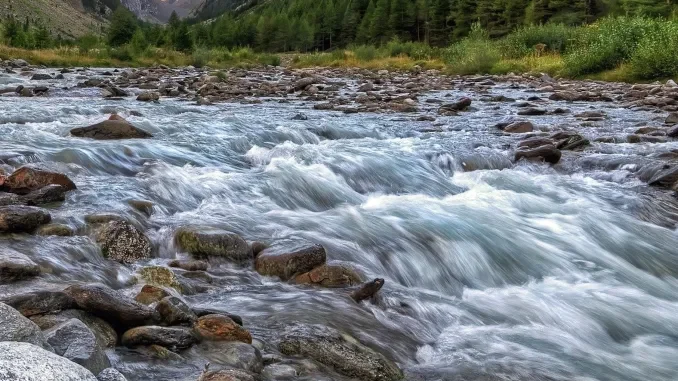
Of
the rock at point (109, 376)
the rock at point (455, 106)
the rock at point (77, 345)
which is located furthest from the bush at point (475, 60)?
the rock at point (109, 376)

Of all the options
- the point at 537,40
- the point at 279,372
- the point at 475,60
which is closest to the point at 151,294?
the point at 279,372

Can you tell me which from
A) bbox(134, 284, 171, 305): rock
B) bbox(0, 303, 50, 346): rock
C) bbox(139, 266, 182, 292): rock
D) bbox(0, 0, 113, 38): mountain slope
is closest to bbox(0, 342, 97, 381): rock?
bbox(0, 303, 50, 346): rock

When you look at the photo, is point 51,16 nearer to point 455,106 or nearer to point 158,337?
point 455,106

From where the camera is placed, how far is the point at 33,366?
2.16 m

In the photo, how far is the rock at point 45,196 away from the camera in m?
5.95

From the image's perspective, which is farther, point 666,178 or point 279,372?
point 666,178

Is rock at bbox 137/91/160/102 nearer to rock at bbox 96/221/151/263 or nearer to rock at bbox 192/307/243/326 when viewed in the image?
rock at bbox 96/221/151/263

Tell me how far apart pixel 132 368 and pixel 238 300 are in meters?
1.39

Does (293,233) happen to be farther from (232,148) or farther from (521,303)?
(232,148)

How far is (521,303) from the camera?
17.9 ft

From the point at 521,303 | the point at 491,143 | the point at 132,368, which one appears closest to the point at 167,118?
the point at 491,143

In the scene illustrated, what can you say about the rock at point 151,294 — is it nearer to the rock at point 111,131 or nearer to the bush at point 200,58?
the rock at point 111,131

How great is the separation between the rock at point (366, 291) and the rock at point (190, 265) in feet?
4.11

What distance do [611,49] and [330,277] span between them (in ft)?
74.6
